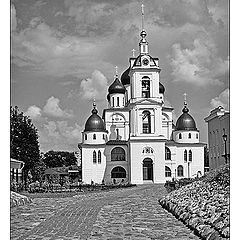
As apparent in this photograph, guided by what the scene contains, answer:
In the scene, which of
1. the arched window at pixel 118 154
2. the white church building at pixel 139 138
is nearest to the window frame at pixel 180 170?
the white church building at pixel 139 138

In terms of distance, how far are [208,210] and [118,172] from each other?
29492 millimetres

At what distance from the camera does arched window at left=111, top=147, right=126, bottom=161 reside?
36.2 metres

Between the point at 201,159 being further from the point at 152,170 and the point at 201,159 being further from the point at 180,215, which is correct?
the point at 180,215

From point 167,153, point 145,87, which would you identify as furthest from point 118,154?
point 145,87

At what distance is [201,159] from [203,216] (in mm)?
30270

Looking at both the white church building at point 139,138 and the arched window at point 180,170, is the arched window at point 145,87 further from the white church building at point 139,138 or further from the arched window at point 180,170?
the arched window at point 180,170

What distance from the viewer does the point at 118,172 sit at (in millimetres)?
35938

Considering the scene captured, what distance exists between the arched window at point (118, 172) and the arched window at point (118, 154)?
0.71m

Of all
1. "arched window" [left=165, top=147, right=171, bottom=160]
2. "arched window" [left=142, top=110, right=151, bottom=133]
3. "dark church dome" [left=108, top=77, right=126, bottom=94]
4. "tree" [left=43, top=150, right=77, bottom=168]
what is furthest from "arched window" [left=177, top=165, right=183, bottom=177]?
"tree" [left=43, top=150, right=77, bottom=168]
